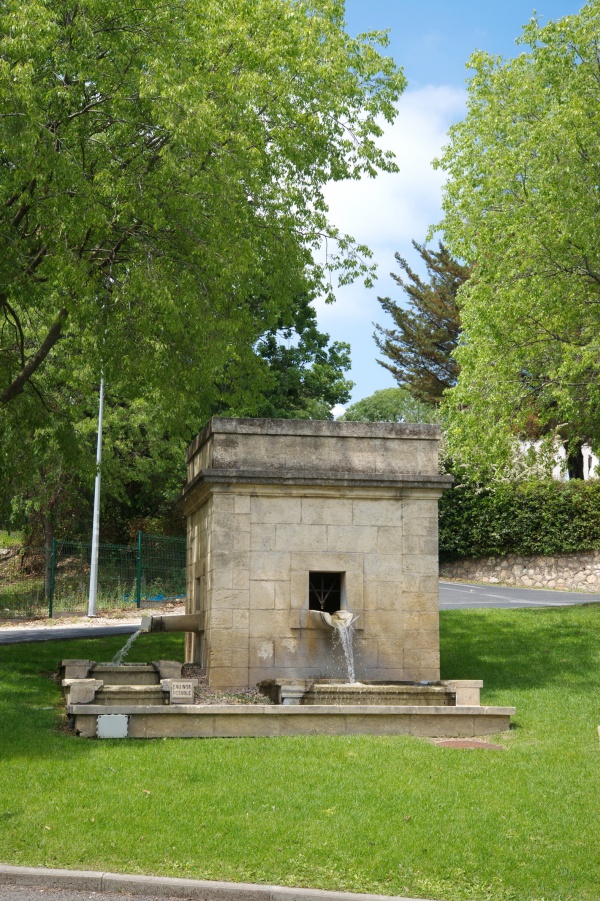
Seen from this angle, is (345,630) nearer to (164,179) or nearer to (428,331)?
(164,179)

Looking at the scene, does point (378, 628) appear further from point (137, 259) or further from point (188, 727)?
point (137, 259)

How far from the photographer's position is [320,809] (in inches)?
325

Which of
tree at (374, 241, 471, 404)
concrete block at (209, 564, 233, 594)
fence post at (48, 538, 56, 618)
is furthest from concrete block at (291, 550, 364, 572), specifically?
tree at (374, 241, 471, 404)

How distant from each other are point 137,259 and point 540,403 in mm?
9694

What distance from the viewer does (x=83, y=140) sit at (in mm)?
14484

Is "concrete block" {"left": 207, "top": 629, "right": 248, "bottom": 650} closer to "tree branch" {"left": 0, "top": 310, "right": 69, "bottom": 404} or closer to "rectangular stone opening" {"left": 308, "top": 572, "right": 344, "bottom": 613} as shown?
"rectangular stone opening" {"left": 308, "top": 572, "right": 344, "bottom": 613}

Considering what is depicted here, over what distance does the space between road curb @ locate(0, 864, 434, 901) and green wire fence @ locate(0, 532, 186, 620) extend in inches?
874

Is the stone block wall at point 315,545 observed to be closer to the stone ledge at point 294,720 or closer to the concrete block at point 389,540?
the concrete block at point 389,540

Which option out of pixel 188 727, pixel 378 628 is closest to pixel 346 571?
pixel 378 628

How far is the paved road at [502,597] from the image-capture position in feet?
85.6

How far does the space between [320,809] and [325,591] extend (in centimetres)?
627

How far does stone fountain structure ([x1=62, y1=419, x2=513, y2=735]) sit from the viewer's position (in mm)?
13766

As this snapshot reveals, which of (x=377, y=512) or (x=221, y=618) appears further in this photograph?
(x=377, y=512)

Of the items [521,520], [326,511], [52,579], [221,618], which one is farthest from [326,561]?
[521,520]
